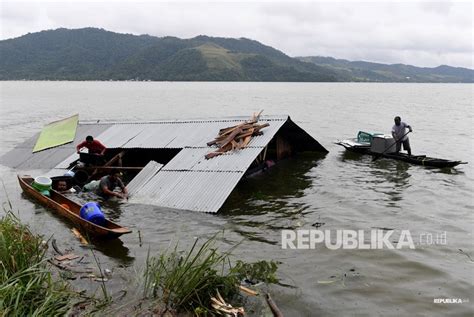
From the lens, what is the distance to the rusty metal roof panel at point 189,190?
11.8 meters

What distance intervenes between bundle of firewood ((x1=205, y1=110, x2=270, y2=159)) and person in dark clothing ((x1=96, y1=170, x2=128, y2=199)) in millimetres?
2969

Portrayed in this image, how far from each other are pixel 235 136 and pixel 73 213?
669cm

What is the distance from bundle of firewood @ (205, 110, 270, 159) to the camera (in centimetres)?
1451

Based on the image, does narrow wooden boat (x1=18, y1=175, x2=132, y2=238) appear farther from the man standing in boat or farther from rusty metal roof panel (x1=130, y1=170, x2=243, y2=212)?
the man standing in boat

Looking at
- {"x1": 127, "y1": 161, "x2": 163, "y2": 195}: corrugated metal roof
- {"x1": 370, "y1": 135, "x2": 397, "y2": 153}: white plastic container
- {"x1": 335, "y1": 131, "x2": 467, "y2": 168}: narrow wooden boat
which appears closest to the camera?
{"x1": 127, "y1": 161, "x2": 163, "y2": 195}: corrugated metal roof

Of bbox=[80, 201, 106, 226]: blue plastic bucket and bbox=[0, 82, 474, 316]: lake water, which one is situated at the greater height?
bbox=[80, 201, 106, 226]: blue plastic bucket

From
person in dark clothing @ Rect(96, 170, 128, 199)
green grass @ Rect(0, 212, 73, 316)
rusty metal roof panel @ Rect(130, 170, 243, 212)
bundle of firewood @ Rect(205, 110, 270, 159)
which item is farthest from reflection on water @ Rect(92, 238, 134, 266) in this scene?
bundle of firewood @ Rect(205, 110, 270, 159)

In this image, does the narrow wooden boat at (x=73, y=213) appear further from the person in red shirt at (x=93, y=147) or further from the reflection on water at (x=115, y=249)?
the person in red shirt at (x=93, y=147)

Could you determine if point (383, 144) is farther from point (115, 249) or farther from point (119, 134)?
point (115, 249)

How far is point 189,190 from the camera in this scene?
12.6 m

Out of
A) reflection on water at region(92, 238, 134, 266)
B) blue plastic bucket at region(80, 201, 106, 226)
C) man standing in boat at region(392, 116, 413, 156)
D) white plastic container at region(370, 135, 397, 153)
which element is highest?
man standing in boat at region(392, 116, 413, 156)

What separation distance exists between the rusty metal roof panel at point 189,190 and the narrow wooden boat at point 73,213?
200 cm

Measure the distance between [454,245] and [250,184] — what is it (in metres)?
7.11

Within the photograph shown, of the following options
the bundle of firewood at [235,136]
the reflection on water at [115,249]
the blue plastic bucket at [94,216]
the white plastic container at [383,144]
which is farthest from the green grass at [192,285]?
the white plastic container at [383,144]
